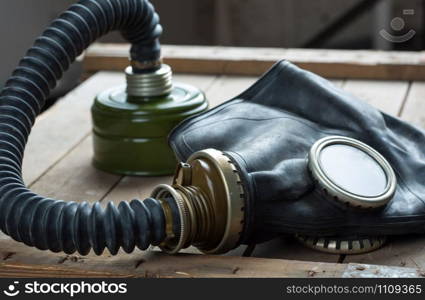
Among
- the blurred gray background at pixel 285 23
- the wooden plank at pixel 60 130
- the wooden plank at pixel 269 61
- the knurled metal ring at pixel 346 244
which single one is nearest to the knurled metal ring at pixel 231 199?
the knurled metal ring at pixel 346 244

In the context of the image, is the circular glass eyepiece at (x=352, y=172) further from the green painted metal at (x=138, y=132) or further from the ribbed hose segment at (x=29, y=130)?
the green painted metal at (x=138, y=132)

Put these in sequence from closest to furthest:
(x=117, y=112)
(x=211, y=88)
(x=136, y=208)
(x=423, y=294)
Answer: (x=423, y=294) → (x=136, y=208) → (x=117, y=112) → (x=211, y=88)

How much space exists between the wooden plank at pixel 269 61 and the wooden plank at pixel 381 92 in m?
0.03

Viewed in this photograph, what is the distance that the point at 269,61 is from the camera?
2.17m

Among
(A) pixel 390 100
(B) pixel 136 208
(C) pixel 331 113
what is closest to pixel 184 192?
(B) pixel 136 208

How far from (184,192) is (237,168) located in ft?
0.27

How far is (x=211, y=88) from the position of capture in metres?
2.08

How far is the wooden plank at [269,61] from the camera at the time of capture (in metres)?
2.11

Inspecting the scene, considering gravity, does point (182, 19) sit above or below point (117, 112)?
below

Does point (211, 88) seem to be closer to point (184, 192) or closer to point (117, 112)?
point (117, 112)

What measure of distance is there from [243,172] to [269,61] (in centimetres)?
100

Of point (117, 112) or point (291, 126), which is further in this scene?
point (117, 112)

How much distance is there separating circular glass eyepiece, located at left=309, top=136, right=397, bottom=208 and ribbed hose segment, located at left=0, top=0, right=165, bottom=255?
0.25m

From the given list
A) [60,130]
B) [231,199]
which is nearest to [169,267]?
[231,199]
